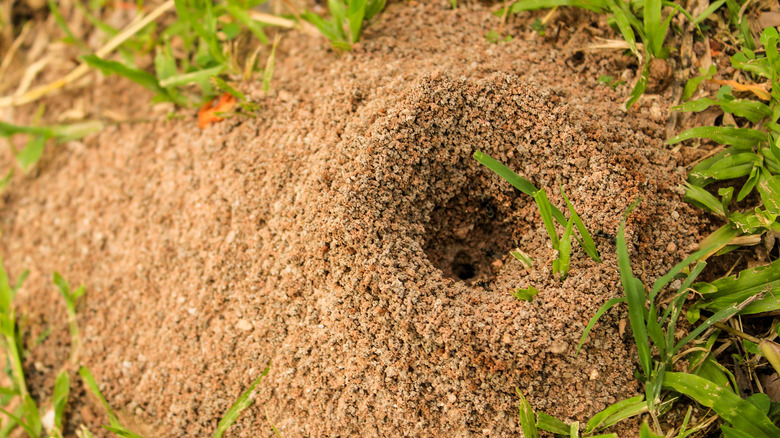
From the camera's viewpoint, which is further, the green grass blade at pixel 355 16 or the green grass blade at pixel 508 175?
the green grass blade at pixel 355 16

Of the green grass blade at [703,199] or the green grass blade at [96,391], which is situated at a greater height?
the green grass blade at [703,199]

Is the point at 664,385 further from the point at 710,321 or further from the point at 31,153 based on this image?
the point at 31,153

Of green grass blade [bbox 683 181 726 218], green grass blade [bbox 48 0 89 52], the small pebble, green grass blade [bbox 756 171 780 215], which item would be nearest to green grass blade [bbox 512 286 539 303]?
green grass blade [bbox 683 181 726 218]

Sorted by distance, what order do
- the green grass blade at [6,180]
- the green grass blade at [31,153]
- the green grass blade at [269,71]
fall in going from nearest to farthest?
the green grass blade at [269,71] < the green grass blade at [31,153] < the green grass blade at [6,180]

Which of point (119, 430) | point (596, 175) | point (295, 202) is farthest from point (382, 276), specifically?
point (119, 430)

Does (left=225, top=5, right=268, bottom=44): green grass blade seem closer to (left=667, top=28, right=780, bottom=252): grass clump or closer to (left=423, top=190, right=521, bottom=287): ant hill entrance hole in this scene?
(left=423, top=190, right=521, bottom=287): ant hill entrance hole

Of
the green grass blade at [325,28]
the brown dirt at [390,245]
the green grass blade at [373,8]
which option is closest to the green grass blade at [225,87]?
the brown dirt at [390,245]

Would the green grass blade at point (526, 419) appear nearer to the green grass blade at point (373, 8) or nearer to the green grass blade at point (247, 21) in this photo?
the green grass blade at point (373, 8)
